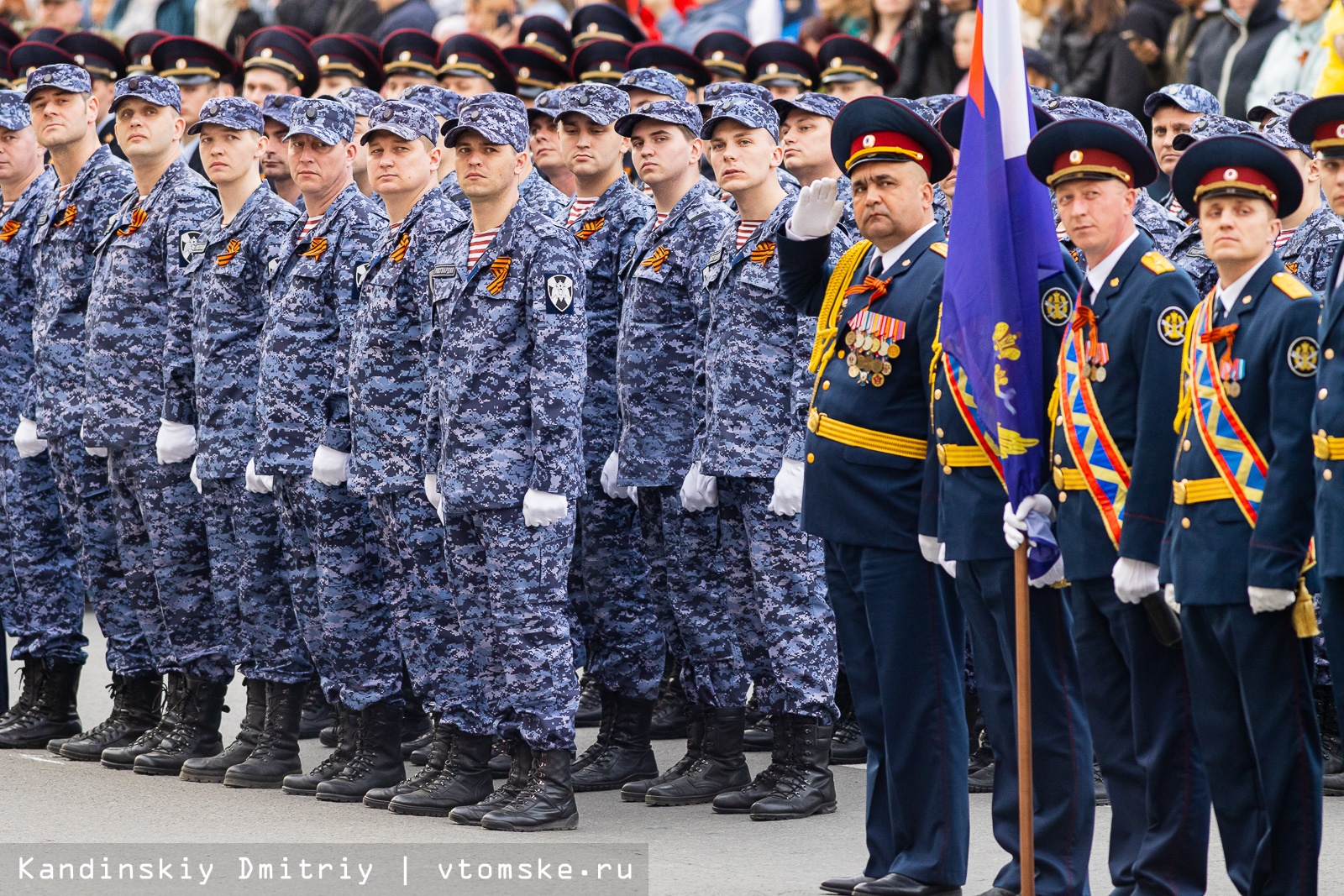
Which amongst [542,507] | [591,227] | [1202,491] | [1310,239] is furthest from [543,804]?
[1310,239]

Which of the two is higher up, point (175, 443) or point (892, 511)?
point (175, 443)

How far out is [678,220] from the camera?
729cm

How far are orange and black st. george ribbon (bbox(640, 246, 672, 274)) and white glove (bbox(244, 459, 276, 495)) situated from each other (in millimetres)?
1556

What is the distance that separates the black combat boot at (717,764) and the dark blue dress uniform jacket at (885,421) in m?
1.50

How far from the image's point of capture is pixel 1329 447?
14.9 ft

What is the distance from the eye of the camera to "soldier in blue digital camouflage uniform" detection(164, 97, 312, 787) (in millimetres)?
7359

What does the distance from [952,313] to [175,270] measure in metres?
3.61

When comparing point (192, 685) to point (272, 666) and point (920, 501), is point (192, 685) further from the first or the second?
point (920, 501)

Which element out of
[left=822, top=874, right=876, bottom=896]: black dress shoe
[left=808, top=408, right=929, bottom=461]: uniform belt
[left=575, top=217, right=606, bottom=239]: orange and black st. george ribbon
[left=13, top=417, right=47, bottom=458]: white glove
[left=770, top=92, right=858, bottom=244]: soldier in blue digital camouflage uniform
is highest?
[left=770, top=92, right=858, bottom=244]: soldier in blue digital camouflage uniform

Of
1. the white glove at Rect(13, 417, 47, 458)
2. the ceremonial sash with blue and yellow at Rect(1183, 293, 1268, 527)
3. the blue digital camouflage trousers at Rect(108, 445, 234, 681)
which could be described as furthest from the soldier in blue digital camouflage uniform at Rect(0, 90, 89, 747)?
the ceremonial sash with blue and yellow at Rect(1183, 293, 1268, 527)

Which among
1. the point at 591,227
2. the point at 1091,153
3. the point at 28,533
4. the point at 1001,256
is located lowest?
the point at 28,533

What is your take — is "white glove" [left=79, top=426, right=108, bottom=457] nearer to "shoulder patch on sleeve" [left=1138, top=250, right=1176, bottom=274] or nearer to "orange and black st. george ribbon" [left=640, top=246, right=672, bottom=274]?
"orange and black st. george ribbon" [left=640, top=246, right=672, bottom=274]

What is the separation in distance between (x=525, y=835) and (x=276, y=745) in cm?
135

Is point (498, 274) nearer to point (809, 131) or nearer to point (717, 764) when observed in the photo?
point (809, 131)
